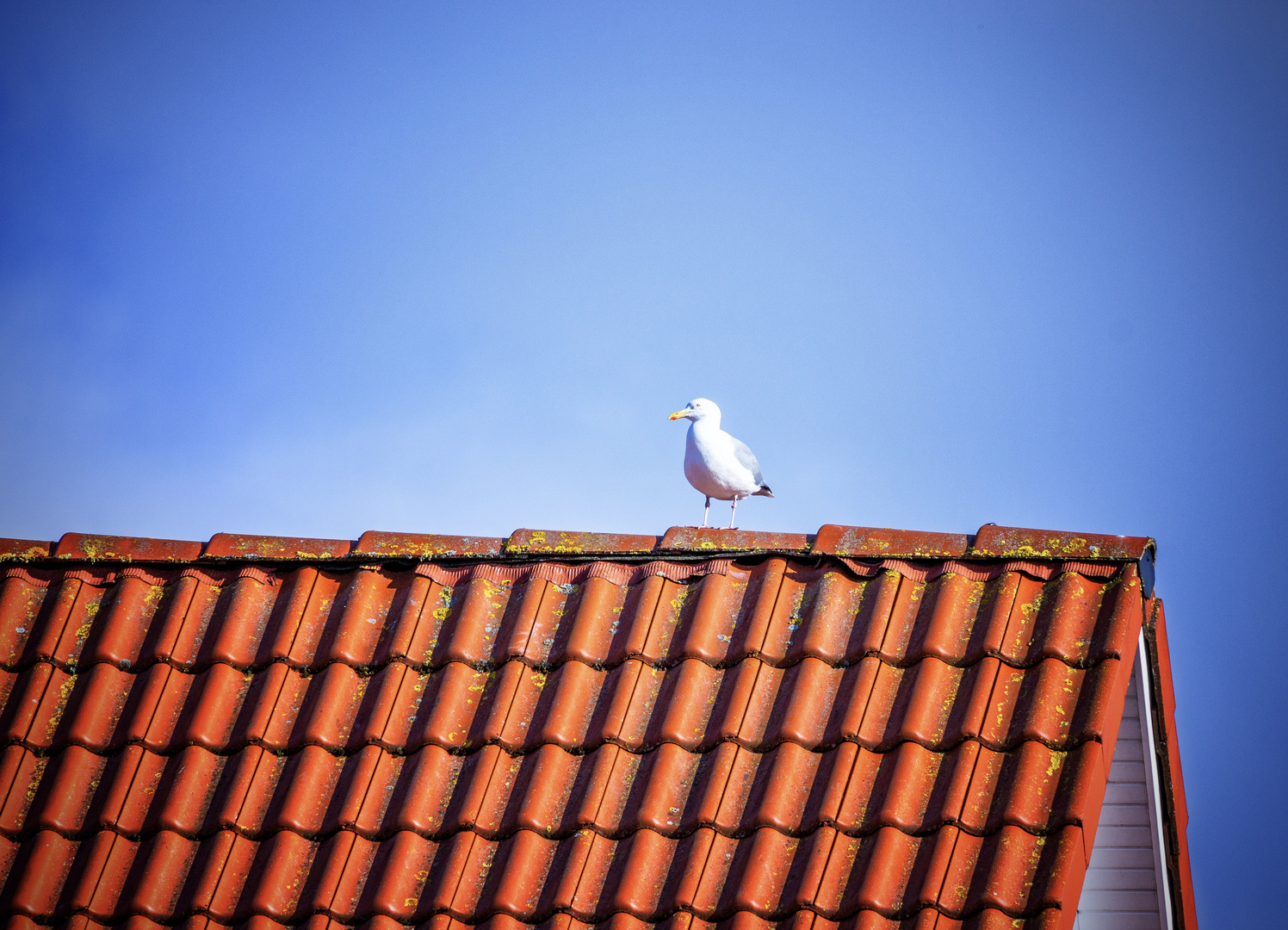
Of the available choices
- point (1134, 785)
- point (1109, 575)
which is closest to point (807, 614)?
point (1109, 575)

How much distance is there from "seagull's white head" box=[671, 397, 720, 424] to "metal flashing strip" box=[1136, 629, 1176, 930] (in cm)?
538

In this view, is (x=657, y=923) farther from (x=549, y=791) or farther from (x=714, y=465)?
(x=714, y=465)

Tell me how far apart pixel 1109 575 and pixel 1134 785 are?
0.73 m

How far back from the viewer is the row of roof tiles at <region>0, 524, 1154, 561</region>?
12.6ft

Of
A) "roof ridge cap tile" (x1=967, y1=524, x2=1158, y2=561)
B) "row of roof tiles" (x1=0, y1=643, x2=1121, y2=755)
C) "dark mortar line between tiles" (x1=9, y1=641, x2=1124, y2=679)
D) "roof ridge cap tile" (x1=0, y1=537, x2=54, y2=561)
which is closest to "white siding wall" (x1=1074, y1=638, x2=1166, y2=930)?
"roof ridge cap tile" (x1=967, y1=524, x2=1158, y2=561)

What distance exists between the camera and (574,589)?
13.3ft

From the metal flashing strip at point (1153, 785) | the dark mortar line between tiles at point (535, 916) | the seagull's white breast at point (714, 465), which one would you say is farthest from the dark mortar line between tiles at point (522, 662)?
the seagull's white breast at point (714, 465)

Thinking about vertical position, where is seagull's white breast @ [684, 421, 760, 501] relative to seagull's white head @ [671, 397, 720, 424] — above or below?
below

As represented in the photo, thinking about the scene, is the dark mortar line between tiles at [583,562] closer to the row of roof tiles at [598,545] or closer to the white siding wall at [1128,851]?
the row of roof tiles at [598,545]

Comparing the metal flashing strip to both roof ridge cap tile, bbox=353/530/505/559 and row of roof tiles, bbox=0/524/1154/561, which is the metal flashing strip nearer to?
row of roof tiles, bbox=0/524/1154/561

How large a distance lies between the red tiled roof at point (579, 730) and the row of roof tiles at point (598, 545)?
0.04ft

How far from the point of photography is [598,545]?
419 cm

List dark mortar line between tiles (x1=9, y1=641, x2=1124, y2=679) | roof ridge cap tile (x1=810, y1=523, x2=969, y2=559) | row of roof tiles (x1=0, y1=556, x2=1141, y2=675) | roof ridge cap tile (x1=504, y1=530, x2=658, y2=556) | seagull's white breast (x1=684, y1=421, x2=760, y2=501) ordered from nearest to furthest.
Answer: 1. dark mortar line between tiles (x1=9, y1=641, x2=1124, y2=679)
2. row of roof tiles (x1=0, y1=556, x2=1141, y2=675)
3. roof ridge cap tile (x1=810, y1=523, x2=969, y2=559)
4. roof ridge cap tile (x1=504, y1=530, x2=658, y2=556)
5. seagull's white breast (x1=684, y1=421, x2=760, y2=501)

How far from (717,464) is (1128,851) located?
4839 millimetres
